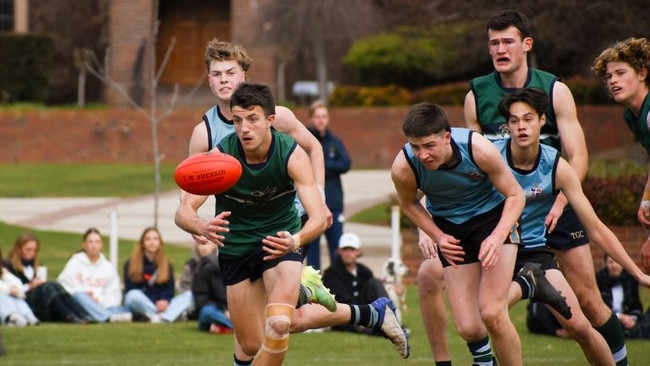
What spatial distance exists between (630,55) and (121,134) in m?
24.5

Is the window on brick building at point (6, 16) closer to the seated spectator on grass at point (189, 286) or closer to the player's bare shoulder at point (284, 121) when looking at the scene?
the seated spectator on grass at point (189, 286)

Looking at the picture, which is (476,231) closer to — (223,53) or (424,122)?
(424,122)

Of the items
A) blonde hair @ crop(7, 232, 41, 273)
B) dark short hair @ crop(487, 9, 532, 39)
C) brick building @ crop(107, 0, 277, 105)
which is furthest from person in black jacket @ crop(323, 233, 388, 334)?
brick building @ crop(107, 0, 277, 105)

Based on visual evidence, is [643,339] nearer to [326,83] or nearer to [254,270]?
[254,270]

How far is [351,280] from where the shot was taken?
13.7 meters

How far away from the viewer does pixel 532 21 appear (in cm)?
1820

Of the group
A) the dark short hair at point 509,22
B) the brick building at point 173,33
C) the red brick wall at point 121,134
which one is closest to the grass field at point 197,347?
the dark short hair at point 509,22

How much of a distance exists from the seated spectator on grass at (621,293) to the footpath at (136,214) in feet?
15.5

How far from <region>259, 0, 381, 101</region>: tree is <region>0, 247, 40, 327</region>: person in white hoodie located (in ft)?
67.6

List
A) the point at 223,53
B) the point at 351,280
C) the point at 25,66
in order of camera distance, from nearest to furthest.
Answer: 1. the point at 223,53
2. the point at 351,280
3. the point at 25,66

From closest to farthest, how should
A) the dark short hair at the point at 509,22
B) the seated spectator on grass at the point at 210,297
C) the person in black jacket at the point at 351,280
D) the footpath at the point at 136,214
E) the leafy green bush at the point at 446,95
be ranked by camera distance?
the dark short hair at the point at 509,22, the person in black jacket at the point at 351,280, the seated spectator on grass at the point at 210,297, the footpath at the point at 136,214, the leafy green bush at the point at 446,95

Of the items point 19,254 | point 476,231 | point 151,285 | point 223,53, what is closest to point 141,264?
point 151,285

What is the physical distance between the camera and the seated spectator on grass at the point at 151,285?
1429cm

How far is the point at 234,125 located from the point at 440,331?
2.04 meters
